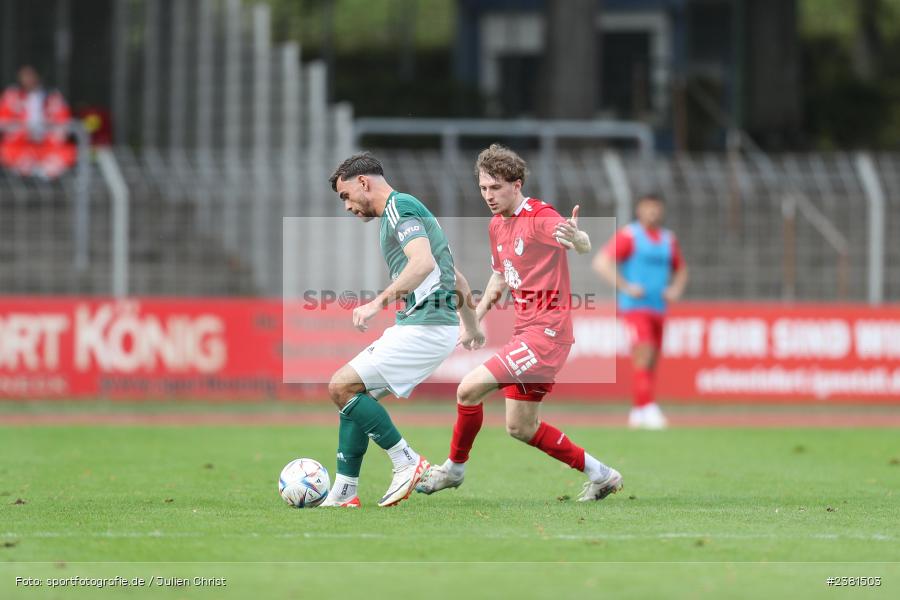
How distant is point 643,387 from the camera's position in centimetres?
1559

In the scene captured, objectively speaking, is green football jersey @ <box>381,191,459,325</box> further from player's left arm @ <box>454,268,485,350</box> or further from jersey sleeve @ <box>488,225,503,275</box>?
jersey sleeve @ <box>488,225,503,275</box>

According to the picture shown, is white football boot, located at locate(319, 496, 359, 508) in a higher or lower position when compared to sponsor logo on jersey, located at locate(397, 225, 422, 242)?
lower

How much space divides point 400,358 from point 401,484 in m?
0.74

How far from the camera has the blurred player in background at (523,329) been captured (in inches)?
355

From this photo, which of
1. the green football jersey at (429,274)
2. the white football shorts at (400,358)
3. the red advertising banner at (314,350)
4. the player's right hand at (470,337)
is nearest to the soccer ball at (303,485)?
the white football shorts at (400,358)

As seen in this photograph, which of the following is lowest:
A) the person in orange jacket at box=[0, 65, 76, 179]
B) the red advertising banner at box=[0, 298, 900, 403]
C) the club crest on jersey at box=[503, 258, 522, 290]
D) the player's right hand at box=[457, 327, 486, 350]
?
the red advertising banner at box=[0, 298, 900, 403]

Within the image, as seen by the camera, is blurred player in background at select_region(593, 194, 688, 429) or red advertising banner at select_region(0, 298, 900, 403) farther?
red advertising banner at select_region(0, 298, 900, 403)

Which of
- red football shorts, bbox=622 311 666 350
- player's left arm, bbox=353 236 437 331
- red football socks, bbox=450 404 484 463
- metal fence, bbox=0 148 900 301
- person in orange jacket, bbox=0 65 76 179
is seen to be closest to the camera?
player's left arm, bbox=353 236 437 331

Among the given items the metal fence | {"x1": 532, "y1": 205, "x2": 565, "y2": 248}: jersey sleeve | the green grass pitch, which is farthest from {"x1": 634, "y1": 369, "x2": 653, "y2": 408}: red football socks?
{"x1": 532, "y1": 205, "x2": 565, "y2": 248}: jersey sleeve

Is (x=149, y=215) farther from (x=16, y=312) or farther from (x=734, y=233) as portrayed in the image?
(x=734, y=233)

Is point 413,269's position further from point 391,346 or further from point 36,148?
point 36,148

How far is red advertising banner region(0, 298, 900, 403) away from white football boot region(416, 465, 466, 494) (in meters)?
9.04

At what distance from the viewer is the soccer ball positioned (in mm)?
8867

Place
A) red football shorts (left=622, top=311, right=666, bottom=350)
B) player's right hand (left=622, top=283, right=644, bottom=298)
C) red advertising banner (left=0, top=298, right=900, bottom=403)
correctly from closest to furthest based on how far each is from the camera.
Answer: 1. player's right hand (left=622, top=283, right=644, bottom=298)
2. red football shorts (left=622, top=311, right=666, bottom=350)
3. red advertising banner (left=0, top=298, right=900, bottom=403)
